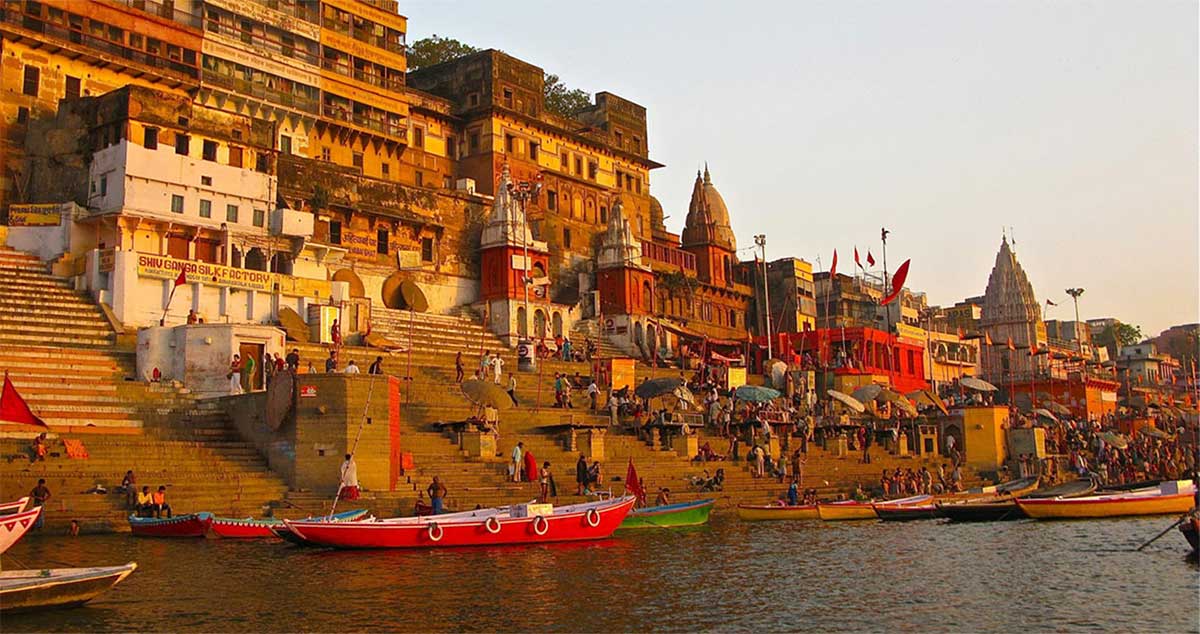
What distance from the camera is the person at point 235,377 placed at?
103 ft

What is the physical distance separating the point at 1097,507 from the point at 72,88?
35835mm

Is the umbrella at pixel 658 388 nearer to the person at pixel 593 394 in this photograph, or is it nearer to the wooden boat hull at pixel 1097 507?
the person at pixel 593 394

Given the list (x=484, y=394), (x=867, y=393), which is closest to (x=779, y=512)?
(x=484, y=394)

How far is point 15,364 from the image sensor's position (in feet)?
95.0

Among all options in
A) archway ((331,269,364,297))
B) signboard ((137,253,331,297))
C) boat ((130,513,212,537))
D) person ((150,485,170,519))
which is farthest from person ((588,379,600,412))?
boat ((130,513,212,537))

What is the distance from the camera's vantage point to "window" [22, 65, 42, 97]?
40.9 meters

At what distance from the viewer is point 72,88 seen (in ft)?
138

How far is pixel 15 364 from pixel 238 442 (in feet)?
19.2

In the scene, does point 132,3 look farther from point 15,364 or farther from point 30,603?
point 30,603

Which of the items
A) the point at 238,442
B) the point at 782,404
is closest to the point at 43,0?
the point at 238,442

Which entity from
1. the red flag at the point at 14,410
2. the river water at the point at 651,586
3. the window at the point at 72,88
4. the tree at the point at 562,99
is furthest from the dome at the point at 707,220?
the red flag at the point at 14,410

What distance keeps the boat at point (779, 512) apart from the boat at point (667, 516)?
7.43 ft

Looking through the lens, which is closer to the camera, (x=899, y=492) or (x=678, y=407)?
(x=899, y=492)

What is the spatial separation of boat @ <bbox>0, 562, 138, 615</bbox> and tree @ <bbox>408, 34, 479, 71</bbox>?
53.0 metres
